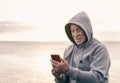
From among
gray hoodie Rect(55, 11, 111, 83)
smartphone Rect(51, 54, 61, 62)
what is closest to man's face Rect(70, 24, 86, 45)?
gray hoodie Rect(55, 11, 111, 83)

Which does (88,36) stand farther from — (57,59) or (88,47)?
(57,59)

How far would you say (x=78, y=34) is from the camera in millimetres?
2660

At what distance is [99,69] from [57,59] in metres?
0.25

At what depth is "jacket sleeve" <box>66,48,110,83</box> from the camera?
2533mm

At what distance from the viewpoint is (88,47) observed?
270 cm

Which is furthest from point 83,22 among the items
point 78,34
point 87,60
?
point 87,60

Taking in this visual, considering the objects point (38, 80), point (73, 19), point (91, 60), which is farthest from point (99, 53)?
point (38, 80)

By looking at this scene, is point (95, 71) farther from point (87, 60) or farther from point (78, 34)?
point (78, 34)

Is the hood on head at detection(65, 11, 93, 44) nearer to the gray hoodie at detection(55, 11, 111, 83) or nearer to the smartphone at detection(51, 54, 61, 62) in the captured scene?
the gray hoodie at detection(55, 11, 111, 83)

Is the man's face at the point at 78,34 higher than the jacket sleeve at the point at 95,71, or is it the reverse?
the man's face at the point at 78,34

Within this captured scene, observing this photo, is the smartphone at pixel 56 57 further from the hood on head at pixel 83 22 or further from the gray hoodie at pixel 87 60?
the hood on head at pixel 83 22

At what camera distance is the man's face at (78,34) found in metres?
2.66

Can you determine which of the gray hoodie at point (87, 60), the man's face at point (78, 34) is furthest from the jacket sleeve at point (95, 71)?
the man's face at point (78, 34)

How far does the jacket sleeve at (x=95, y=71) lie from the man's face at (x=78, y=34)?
0.11 metres
